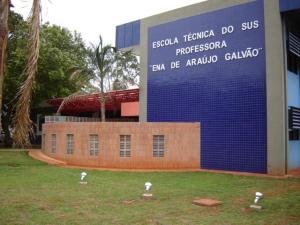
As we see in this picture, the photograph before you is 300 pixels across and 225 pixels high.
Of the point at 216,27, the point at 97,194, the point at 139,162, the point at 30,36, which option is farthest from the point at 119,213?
the point at 216,27

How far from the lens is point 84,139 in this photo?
1820cm

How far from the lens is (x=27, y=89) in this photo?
14.7 ft

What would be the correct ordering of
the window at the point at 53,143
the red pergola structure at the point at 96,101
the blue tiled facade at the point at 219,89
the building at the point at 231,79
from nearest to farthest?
the building at the point at 231,79
the blue tiled facade at the point at 219,89
the window at the point at 53,143
the red pergola structure at the point at 96,101

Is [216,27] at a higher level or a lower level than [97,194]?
higher

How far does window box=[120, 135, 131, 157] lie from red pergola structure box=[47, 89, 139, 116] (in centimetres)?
560

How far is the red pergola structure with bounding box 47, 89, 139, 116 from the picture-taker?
76.0 feet

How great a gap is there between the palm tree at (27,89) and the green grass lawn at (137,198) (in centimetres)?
338

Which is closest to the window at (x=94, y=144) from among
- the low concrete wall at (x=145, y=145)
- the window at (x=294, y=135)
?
the low concrete wall at (x=145, y=145)

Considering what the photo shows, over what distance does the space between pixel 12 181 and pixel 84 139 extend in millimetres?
5669

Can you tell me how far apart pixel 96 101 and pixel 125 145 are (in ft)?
31.1

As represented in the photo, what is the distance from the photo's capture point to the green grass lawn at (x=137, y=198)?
25.3 ft

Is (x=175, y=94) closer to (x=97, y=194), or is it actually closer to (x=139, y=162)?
(x=139, y=162)

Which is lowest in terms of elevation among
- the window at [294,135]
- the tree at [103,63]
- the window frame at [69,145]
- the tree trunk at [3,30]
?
the window frame at [69,145]

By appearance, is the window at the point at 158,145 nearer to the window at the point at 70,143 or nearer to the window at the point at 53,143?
the window at the point at 70,143
